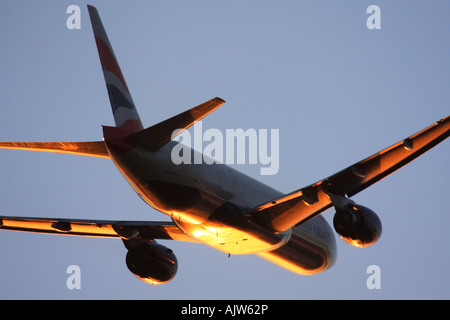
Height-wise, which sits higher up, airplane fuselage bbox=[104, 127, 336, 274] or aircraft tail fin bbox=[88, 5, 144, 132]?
aircraft tail fin bbox=[88, 5, 144, 132]

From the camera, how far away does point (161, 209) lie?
826 inches

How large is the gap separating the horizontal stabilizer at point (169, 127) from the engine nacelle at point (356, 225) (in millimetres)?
5854

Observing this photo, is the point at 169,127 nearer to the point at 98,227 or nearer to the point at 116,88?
the point at 116,88

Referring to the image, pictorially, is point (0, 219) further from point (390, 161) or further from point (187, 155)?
point (390, 161)

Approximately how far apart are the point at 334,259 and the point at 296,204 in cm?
728

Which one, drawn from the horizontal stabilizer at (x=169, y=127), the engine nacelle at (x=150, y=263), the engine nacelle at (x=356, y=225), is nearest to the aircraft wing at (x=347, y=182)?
the engine nacelle at (x=356, y=225)

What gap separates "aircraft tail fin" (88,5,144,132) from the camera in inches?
→ 847

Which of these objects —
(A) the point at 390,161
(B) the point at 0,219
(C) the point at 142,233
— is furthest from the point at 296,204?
(B) the point at 0,219

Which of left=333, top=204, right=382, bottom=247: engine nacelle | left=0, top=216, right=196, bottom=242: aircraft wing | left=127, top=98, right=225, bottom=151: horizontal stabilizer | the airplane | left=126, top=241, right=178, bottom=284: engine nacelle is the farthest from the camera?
left=126, top=241, right=178, bottom=284: engine nacelle

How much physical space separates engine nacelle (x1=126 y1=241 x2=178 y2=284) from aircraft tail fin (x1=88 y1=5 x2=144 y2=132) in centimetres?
643

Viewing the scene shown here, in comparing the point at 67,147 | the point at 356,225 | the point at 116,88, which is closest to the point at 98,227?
the point at 116,88

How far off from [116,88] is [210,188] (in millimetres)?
4260

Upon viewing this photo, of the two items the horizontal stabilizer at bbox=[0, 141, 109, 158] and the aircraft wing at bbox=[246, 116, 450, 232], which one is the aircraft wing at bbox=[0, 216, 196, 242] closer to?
the aircraft wing at bbox=[246, 116, 450, 232]

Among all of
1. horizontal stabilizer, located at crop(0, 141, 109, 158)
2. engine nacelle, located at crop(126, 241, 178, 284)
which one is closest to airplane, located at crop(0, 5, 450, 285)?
horizontal stabilizer, located at crop(0, 141, 109, 158)
